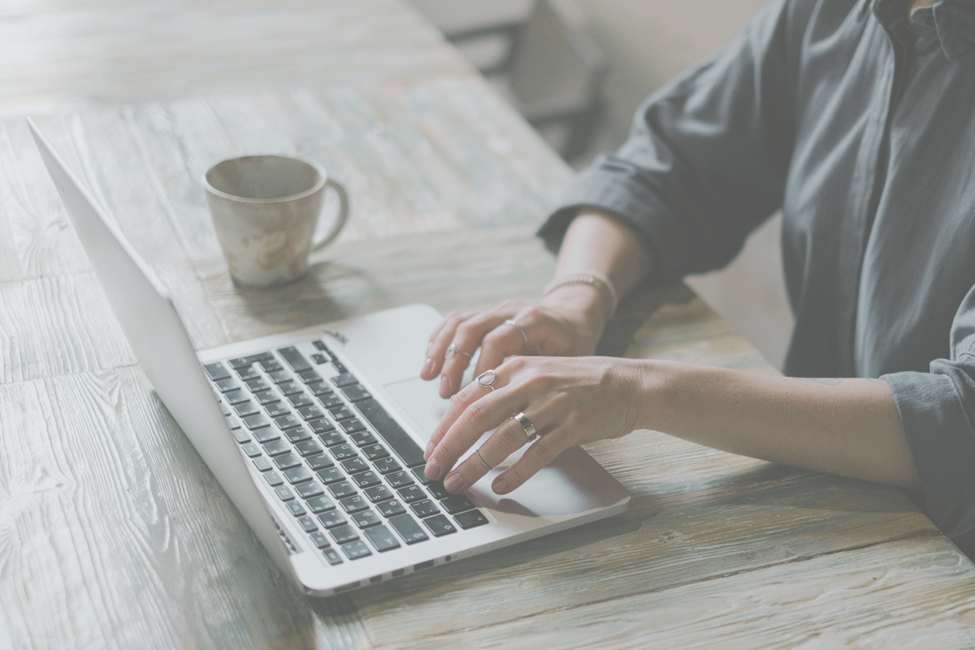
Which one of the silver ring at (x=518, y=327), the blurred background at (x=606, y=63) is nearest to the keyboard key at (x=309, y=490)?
the silver ring at (x=518, y=327)

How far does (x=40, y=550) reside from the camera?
0.58 metres

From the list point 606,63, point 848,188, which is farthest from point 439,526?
point 606,63

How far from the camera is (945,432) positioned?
687 millimetres

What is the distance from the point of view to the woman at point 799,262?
0.69 meters

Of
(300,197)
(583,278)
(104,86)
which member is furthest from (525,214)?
(104,86)

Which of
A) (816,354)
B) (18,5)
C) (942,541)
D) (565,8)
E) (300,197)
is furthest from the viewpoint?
(565,8)

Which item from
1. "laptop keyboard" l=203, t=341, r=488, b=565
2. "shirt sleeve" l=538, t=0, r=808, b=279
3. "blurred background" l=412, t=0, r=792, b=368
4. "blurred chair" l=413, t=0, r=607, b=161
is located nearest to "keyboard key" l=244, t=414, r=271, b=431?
"laptop keyboard" l=203, t=341, r=488, b=565

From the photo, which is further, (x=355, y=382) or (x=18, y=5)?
(x=18, y=5)

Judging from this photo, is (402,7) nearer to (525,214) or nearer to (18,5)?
(18,5)

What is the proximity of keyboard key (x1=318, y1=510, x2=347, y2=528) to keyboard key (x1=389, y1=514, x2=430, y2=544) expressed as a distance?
0.03 m

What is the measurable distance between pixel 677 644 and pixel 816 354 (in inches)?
22.3

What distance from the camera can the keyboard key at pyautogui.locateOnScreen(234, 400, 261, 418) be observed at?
0.70 m

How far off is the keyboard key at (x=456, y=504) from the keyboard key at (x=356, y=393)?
139 millimetres

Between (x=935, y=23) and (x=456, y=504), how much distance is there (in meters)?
0.61
